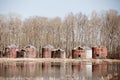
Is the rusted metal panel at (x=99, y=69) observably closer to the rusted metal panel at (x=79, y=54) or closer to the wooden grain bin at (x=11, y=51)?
the rusted metal panel at (x=79, y=54)

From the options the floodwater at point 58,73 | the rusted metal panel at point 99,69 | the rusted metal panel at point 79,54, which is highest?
the rusted metal panel at point 79,54

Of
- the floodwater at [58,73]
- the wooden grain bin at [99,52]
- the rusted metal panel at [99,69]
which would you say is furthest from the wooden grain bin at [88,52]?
the floodwater at [58,73]

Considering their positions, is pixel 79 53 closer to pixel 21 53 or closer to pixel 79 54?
pixel 79 54

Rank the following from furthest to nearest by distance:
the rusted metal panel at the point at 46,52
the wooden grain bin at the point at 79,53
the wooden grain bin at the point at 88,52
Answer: the rusted metal panel at the point at 46,52 < the wooden grain bin at the point at 88,52 < the wooden grain bin at the point at 79,53

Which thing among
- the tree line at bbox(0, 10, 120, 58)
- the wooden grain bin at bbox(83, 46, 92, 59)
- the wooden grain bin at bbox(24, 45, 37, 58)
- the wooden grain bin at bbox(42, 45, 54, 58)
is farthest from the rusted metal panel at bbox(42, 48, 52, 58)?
the wooden grain bin at bbox(83, 46, 92, 59)

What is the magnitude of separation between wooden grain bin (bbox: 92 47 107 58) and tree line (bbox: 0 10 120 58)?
1.49 feet

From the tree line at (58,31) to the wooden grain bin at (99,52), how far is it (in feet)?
1.49

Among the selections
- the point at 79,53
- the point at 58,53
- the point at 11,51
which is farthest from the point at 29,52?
the point at 79,53

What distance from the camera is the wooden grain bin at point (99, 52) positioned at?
18.0 metres

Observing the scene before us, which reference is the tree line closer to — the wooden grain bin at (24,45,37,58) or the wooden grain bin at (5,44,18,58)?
the wooden grain bin at (5,44,18,58)

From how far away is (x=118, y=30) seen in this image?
669 inches

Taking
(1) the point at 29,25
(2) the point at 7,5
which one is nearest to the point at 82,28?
(1) the point at 29,25

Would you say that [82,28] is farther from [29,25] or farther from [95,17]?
[29,25]

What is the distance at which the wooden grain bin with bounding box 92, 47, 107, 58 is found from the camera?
18.0 metres
